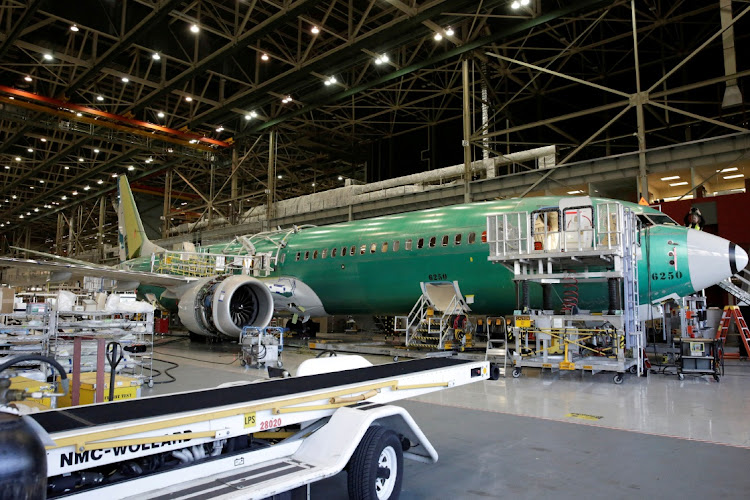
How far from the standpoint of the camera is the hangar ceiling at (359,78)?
62.8 ft

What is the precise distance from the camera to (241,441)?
3510mm

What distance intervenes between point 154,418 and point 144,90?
2929 centimetres

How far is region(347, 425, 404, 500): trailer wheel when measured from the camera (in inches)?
132

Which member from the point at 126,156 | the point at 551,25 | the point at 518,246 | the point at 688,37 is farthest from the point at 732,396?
the point at 126,156

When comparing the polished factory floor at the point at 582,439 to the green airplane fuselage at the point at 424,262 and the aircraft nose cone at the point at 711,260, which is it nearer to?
the aircraft nose cone at the point at 711,260

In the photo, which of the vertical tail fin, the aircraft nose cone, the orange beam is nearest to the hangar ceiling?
the orange beam

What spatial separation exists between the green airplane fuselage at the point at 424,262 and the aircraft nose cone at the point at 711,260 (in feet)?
0.43

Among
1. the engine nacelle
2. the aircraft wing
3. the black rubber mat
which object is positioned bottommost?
the black rubber mat

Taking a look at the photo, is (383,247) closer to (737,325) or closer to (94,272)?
(94,272)

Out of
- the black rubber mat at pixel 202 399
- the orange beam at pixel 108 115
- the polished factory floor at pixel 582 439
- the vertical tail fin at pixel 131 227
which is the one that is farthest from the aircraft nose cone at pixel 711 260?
the orange beam at pixel 108 115

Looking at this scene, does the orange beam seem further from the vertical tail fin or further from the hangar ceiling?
the vertical tail fin

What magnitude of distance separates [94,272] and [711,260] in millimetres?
14050

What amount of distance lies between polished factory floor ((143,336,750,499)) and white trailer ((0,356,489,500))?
676mm

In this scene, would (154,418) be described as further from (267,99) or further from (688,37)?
(688,37)
